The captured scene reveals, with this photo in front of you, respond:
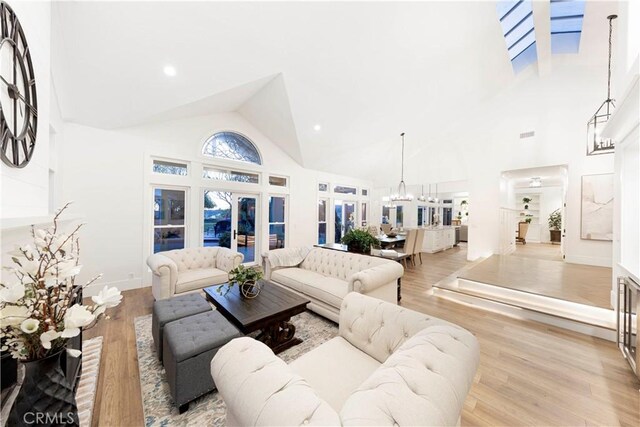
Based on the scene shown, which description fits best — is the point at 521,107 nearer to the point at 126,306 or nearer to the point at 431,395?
the point at 431,395

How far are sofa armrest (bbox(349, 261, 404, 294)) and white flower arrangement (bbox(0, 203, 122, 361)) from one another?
7.25 feet

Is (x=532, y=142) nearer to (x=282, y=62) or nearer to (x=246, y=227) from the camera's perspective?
(x=282, y=62)

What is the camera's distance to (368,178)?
9375 mm

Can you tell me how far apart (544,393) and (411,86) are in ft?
17.4

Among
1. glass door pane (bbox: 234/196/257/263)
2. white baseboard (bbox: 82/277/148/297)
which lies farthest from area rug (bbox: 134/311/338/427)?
glass door pane (bbox: 234/196/257/263)

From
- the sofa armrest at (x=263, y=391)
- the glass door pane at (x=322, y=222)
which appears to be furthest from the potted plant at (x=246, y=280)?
the glass door pane at (x=322, y=222)

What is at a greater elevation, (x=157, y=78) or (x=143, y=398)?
(x=157, y=78)

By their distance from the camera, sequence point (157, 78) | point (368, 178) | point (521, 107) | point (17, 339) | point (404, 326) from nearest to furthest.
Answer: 1. point (17, 339)
2. point (404, 326)
3. point (157, 78)
4. point (521, 107)
5. point (368, 178)

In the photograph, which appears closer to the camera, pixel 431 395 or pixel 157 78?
pixel 431 395

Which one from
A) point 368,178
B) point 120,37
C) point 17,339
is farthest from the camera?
point 368,178

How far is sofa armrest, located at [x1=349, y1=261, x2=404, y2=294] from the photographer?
2684mm

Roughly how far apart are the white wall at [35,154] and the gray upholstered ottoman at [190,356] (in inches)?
53.0

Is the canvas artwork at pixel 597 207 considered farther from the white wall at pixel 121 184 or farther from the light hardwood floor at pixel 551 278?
the white wall at pixel 121 184

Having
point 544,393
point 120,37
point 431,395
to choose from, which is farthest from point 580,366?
point 120,37
